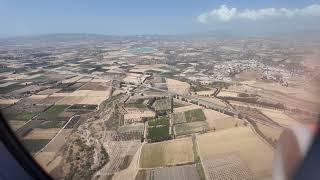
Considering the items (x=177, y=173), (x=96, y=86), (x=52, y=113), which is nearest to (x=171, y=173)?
(x=177, y=173)

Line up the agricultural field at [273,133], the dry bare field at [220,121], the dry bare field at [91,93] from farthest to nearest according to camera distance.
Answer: the dry bare field at [91,93] < the dry bare field at [220,121] < the agricultural field at [273,133]

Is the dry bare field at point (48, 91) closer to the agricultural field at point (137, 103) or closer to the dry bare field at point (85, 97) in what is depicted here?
the dry bare field at point (85, 97)

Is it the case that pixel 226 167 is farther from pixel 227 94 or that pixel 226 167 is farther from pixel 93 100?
pixel 93 100

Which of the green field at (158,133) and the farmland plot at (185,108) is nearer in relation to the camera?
the green field at (158,133)

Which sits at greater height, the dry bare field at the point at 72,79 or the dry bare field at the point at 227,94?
the dry bare field at the point at 227,94

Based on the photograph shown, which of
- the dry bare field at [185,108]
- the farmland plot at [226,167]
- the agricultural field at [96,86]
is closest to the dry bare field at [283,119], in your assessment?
the farmland plot at [226,167]

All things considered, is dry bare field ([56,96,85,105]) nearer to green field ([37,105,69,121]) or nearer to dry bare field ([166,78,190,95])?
green field ([37,105,69,121])

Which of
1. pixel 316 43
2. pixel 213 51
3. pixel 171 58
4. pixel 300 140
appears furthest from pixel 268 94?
pixel 171 58
